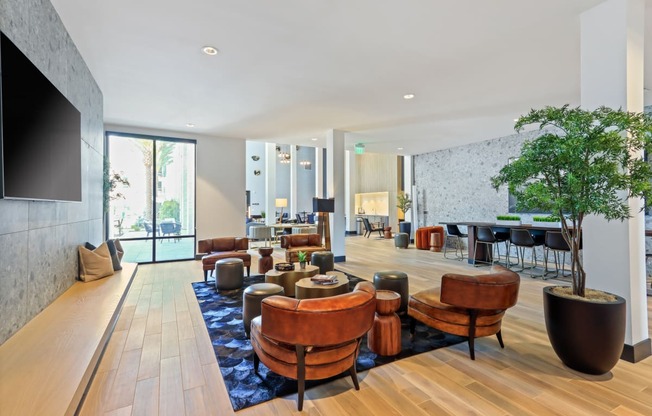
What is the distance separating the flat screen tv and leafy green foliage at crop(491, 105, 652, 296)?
3.68 m

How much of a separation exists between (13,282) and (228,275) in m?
2.83

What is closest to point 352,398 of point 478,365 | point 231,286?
point 478,365

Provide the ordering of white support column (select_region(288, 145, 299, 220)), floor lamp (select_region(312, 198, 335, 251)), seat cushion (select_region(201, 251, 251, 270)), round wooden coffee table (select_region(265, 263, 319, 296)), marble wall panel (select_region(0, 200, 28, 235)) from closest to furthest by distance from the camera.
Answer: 1. marble wall panel (select_region(0, 200, 28, 235))
2. round wooden coffee table (select_region(265, 263, 319, 296))
3. seat cushion (select_region(201, 251, 251, 270))
4. floor lamp (select_region(312, 198, 335, 251))
5. white support column (select_region(288, 145, 299, 220))

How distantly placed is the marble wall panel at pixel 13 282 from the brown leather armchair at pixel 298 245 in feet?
14.2

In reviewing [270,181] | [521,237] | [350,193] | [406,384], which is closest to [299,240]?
[521,237]

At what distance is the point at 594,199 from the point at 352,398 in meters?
2.35

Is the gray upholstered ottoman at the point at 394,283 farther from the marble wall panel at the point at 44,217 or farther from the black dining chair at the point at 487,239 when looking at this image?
the black dining chair at the point at 487,239

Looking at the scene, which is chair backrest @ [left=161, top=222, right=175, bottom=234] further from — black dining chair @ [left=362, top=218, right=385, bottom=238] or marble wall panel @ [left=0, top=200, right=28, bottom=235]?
black dining chair @ [left=362, top=218, right=385, bottom=238]

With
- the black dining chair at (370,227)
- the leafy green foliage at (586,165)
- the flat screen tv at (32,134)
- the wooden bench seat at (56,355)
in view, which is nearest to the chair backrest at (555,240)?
the leafy green foliage at (586,165)

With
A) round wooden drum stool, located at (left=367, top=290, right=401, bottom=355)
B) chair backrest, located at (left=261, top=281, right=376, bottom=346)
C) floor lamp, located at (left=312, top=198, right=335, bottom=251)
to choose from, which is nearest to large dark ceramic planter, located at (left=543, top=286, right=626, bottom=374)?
round wooden drum stool, located at (left=367, top=290, right=401, bottom=355)

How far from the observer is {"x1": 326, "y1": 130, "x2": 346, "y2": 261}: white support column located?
23.9ft

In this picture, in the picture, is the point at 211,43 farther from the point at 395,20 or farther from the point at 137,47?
the point at 395,20

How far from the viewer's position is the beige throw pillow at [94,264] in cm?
361

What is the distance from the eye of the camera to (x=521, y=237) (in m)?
6.07
